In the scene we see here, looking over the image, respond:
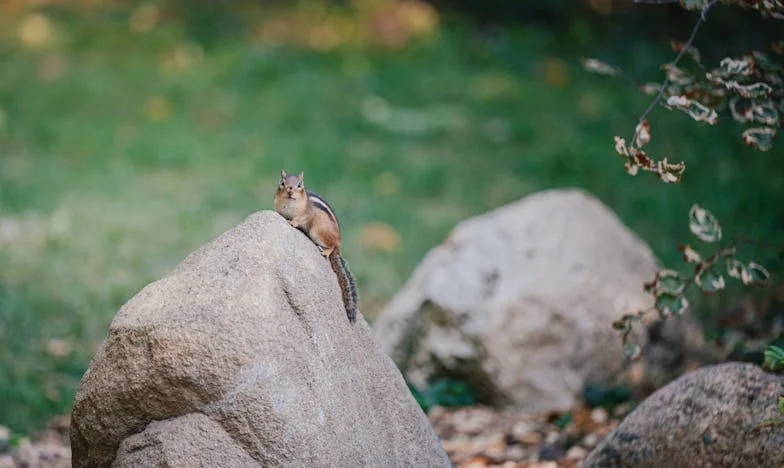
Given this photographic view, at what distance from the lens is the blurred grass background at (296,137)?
283 inches

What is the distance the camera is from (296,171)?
8.93 m

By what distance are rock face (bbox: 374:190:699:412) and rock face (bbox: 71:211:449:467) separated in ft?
6.33

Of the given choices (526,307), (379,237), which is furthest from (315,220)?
(379,237)

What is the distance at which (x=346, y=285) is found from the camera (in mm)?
3641

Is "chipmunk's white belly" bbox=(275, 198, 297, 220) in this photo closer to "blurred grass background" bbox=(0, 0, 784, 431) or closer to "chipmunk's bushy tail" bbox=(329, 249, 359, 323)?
"chipmunk's bushy tail" bbox=(329, 249, 359, 323)

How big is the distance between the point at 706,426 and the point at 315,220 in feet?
Answer: 4.88

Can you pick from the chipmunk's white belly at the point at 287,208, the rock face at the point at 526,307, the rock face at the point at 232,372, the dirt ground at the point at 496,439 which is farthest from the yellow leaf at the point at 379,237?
the rock face at the point at 232,372

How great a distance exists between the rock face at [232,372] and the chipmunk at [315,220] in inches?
4.9

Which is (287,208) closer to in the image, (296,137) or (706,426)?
(706,426)

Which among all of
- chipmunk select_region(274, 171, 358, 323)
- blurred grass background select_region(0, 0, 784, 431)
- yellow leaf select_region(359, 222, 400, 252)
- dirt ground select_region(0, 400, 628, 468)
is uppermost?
blurred grass background select_region(0, 0, 784, 431)

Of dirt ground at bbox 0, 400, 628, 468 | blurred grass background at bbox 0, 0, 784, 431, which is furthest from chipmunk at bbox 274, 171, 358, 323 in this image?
blurred grass background at bbox 0, 0, 784, 431

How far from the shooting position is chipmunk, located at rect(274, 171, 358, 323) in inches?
141

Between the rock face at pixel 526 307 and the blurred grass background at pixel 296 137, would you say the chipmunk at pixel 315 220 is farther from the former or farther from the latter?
the blurred grass background at pixel 296 137

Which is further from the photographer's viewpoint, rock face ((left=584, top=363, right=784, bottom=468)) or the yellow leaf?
the yellow leaf
